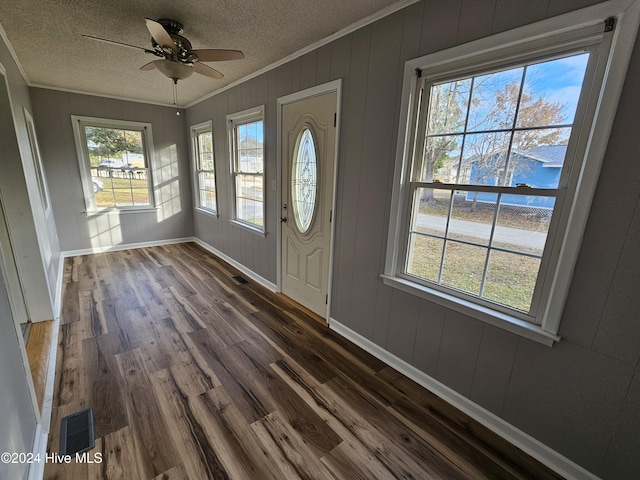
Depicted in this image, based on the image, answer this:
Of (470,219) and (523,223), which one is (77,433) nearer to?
(470,219)

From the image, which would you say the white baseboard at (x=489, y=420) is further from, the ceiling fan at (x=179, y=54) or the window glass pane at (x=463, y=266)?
the ceiling fan at (x=179, y=54)

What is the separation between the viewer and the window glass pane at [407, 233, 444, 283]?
6.16ft

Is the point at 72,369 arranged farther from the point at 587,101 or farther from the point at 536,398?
the point at 587,101

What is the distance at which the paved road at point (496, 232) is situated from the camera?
1.46 metres

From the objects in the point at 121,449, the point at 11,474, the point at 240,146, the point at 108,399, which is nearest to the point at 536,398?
the point at 121,449

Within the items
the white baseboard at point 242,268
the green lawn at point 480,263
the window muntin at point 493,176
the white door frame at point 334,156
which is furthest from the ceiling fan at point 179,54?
the white baseboard at point 242,268

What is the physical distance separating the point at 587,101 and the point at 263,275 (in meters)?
3.24

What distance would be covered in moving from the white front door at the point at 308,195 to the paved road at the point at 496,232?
990mm

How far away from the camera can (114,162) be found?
15.2 ft

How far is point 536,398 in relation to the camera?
58.5 inches

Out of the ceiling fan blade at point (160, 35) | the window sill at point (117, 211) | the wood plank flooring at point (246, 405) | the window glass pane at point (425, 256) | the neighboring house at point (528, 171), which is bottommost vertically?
the wood plank flooring at point (246, 405)

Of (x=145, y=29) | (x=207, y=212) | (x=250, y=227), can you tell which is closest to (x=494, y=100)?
(x=145, y=29)

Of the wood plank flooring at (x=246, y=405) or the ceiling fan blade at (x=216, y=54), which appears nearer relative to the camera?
the wood plank flooring at (x=246, y=405)

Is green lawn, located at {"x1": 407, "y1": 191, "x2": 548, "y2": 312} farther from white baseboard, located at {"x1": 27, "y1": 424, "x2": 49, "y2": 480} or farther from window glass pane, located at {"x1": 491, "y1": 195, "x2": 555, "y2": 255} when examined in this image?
white baseboard, located at {"x1": 27, "y1": 424, "x2": 49, "y2": 480}
